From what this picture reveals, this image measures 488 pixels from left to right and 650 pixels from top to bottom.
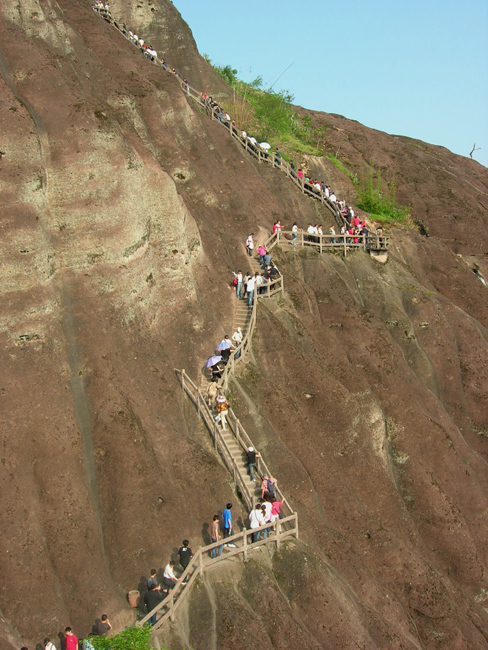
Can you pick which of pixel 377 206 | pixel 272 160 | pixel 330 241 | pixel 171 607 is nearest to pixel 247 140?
pixel 272 160

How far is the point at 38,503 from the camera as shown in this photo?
77.9 feet

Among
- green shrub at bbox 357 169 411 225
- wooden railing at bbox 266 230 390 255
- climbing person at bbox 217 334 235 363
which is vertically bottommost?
climbing person at bbox 217 334 235 363

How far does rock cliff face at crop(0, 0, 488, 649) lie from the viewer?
2398cm

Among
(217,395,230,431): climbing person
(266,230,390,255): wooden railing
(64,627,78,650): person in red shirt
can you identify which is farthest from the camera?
(266,230,390,255): wooden railing

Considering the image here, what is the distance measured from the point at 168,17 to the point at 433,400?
41.7 meters

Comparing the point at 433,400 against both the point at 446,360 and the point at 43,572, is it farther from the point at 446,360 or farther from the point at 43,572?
the point at 43,572

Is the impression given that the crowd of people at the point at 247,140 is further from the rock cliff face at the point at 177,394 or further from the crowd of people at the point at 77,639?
the crowd of people at the point at 77,639

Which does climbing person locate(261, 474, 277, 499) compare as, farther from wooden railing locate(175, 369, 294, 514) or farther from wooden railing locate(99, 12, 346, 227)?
wooden railing locate(99, 12, 346, 227)

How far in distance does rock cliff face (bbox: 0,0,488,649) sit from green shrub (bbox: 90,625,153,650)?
2331 millimetres

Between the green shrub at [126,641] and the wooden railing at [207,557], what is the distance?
64.4 inches

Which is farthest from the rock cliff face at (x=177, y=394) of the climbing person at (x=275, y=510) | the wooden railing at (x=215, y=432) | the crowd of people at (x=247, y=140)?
the crowd of people at (x=247, y=140)

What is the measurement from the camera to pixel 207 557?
80.8ft

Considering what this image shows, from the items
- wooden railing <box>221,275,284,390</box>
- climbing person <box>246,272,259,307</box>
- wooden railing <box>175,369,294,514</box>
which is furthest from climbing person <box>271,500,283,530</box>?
climbing person <box>246,272,259,307</box>

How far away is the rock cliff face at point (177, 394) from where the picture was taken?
24.0m
